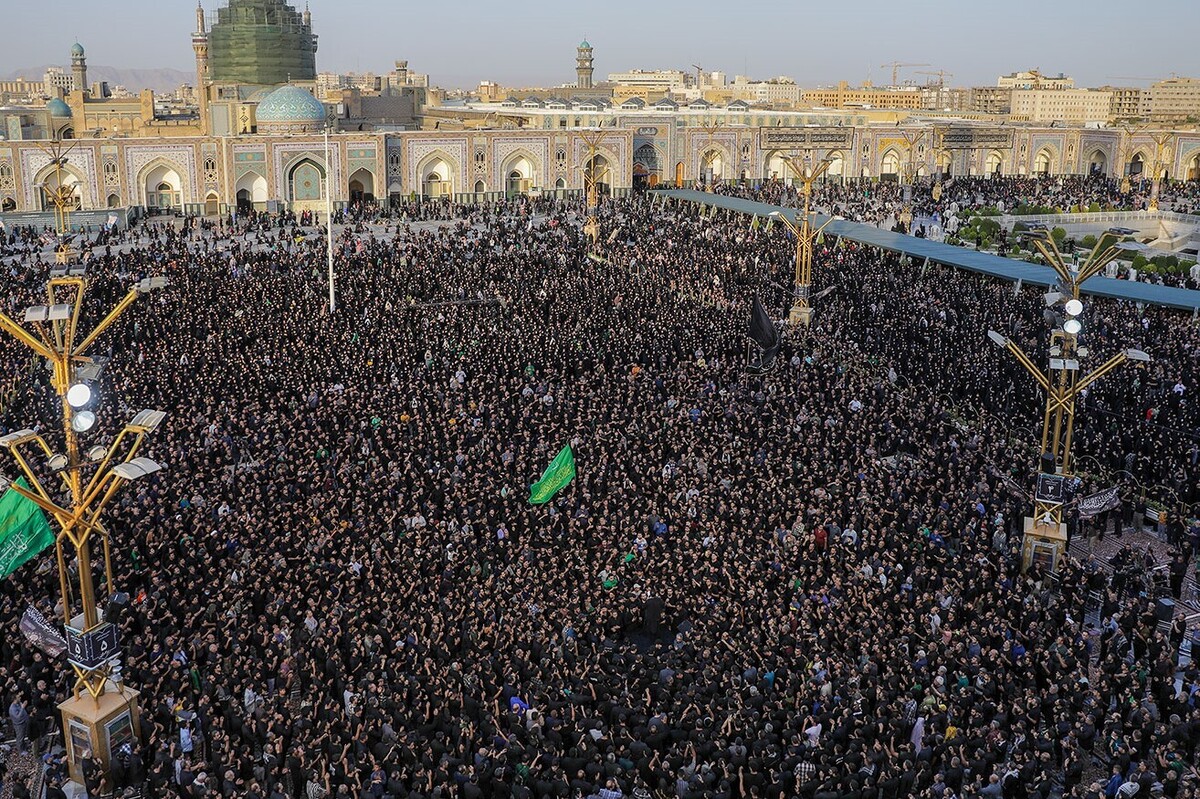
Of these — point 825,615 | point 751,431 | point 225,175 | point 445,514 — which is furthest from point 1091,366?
point 225,175

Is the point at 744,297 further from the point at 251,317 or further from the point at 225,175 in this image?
the point at 225,175

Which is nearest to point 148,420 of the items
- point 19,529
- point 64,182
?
point 19,529

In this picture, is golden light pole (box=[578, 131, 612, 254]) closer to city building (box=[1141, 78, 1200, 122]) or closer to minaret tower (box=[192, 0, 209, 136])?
minaret tower (box=[192, 0, 209, 136])

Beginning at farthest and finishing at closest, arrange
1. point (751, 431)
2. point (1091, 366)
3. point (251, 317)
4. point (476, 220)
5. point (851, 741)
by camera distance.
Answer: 1. point (476, 220)
2. point (251, 317)
3. point (1091, 366)
4. point (751, 431)
5. point (851, 741)

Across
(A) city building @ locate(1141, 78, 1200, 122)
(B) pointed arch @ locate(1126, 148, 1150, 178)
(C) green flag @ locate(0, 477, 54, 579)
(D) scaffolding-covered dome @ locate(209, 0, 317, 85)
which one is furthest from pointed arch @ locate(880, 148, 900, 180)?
(A) city building @ locate(1141, 78, 1200, 122)

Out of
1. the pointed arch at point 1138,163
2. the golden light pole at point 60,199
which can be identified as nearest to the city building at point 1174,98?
the pointed arch at point 1138,163

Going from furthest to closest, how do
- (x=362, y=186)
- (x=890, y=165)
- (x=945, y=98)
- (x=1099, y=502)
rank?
(x=945, y=98), (x=890, y=165), (x=362, y=186), (x=1099, y=502)

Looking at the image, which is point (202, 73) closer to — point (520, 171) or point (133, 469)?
point (520, 171)
